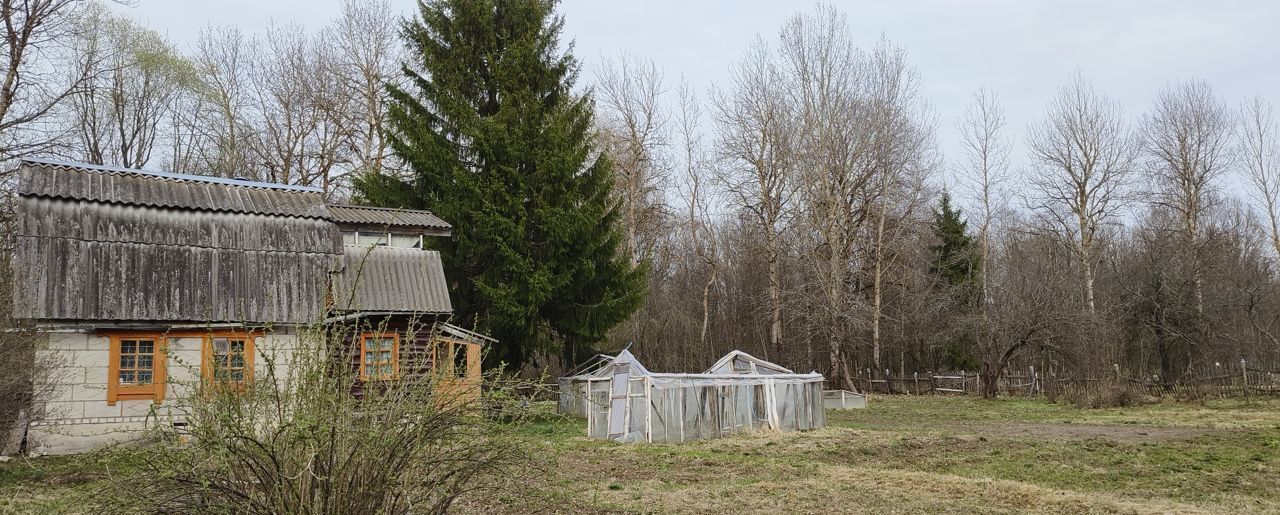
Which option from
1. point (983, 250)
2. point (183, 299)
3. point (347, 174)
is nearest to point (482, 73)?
point (347, 174)

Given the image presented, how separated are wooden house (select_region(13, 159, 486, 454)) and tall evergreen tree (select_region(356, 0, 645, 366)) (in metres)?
3.13

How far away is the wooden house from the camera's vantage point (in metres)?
15.2

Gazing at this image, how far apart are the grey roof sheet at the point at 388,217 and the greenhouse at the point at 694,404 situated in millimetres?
5295

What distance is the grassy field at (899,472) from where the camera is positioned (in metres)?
9.03

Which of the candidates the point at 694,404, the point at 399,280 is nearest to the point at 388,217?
the point at 399,280

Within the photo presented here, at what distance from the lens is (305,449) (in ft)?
15.4

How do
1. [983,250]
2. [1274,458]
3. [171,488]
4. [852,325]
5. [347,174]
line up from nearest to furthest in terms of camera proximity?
[171,488], [1274,458], [347,174], [852,325], [983,250]

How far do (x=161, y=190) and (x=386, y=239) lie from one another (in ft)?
15.6

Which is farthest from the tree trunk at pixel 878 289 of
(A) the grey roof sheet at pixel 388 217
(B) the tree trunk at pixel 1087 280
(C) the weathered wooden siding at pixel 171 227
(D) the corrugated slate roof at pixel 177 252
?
(C) the weathered wooden siding at pixel 171 227

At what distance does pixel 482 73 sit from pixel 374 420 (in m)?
20.3

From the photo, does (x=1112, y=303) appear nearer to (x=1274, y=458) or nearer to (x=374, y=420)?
(x=1274, y=458)

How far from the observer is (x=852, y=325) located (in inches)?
1339

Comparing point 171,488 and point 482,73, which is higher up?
point 482,73

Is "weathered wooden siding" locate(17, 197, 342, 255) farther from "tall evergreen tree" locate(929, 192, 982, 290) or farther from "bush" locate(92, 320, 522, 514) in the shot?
"tall evergreen tree" locate(929, 192, 982, 290)
